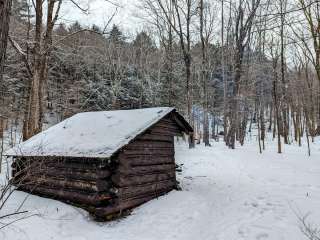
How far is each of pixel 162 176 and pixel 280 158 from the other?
11429 mm

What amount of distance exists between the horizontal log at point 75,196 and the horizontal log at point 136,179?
0.49 meters

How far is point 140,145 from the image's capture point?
9633 millimetres

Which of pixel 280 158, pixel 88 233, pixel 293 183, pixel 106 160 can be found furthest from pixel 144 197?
pixel 280 158

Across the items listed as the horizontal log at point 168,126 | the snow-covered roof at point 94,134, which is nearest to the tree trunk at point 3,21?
the snow-covered roof at point 94,134

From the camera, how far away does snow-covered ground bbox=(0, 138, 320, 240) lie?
7.03 m

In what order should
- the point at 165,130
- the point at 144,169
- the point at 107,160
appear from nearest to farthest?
the point at 107,160 < the point at 144,169 < the point at 165,130

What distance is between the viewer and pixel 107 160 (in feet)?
28.0

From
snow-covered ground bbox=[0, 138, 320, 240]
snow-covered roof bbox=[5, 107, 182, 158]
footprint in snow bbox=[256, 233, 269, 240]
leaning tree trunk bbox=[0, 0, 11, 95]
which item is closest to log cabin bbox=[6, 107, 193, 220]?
snow-covered roof bbox=[5, 107, 182, 158]

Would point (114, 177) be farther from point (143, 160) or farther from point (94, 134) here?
point (94, 134)

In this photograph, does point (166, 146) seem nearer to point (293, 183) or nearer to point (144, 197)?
point (144, 197)

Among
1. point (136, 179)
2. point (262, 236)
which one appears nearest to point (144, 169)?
point (136, 179)

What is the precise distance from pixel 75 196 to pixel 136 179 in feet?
6.25

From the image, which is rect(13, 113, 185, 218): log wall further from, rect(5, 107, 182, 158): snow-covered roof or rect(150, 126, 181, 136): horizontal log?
rect(5, 107, 182, 158): snow-covered roof

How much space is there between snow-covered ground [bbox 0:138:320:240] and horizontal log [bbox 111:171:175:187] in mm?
674
